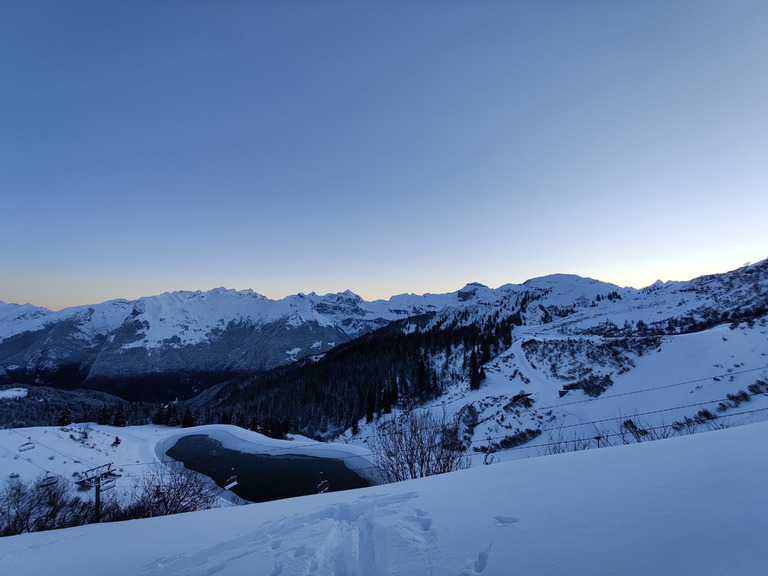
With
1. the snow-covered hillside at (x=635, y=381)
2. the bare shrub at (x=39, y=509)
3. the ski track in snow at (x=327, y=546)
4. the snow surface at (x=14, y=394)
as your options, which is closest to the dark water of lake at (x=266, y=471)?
the bare shrub at (x=39, y=509)

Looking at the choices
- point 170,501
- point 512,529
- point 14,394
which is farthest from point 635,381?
point 14,394

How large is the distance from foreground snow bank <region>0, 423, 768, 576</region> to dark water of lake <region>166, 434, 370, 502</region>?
115ft

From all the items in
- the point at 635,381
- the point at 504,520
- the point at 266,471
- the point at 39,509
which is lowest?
the point at 266,471

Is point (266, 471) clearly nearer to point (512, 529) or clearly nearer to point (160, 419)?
point (160, 419)

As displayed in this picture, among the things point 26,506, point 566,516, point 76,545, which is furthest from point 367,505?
point 26,506

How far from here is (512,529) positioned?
4129 mm

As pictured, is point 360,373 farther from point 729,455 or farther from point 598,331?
point 729,455

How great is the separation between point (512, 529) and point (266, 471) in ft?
174

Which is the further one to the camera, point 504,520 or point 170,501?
point 170,501

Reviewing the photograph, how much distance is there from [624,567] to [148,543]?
8.38 m

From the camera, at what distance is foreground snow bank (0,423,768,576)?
125 inches

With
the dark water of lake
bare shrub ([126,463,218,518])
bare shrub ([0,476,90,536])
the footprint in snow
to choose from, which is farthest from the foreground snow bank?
the dark water of lake

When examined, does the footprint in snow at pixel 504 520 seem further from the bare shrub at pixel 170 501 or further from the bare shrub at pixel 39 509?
the bare shrub at pixel 39 509

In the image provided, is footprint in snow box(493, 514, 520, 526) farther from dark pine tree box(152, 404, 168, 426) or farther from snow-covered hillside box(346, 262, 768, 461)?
dark pine tree box(152, 404, 168, 426)
